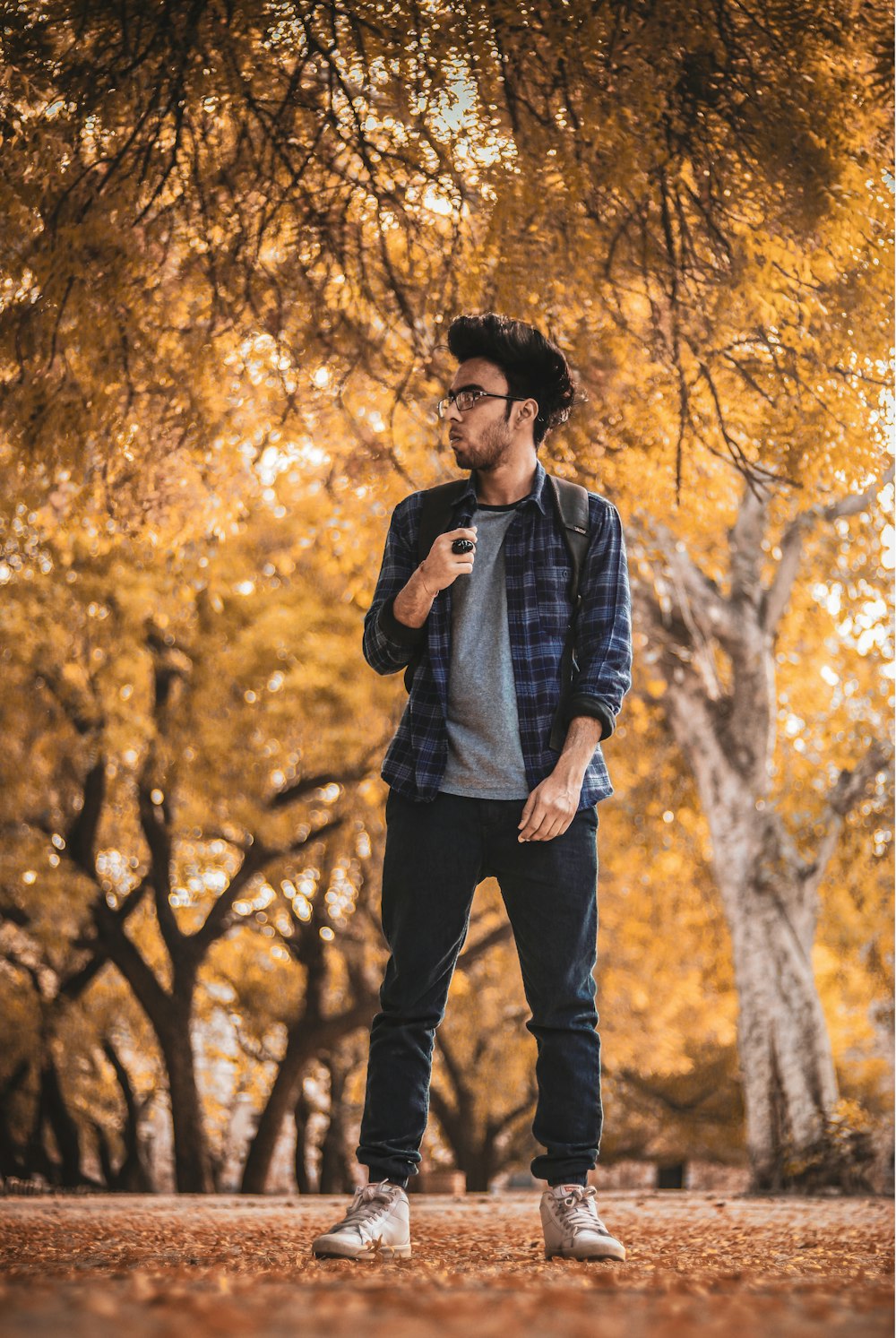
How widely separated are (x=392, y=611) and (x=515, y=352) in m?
0.78

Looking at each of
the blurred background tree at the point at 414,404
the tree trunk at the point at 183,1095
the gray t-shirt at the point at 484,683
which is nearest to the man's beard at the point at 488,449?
the gray t-shirt at the point at 484,683

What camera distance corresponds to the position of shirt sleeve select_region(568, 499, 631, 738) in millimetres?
2893

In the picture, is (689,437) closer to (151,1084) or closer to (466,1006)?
(466,1006)

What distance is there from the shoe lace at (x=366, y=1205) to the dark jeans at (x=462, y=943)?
0.07 meters

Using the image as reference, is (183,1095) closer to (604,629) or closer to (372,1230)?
(372,1230)

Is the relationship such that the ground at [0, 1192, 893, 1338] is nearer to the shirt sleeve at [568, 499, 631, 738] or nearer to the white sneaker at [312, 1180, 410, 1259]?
the white sneaker at [312, 1180, 410, 1259]

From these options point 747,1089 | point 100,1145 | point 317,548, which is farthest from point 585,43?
point 100,1145

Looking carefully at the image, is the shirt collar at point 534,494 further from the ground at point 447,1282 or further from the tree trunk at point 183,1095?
the tree trunk at point 183,1095

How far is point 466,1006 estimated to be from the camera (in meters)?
18.1

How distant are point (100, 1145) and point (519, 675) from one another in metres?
18.8

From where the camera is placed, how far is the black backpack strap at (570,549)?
9.49ft

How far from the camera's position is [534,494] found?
3.14 meters

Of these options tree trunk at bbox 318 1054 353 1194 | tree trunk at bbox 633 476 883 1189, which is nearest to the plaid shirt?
tree trunk at bbox 633 476 883 1189

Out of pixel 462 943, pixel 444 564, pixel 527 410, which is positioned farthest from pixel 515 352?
pixel 462 943
